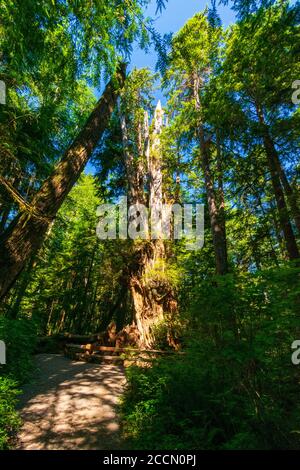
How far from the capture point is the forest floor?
4414 mm

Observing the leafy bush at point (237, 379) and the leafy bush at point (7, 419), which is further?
the leafy bush at point (7, 419)

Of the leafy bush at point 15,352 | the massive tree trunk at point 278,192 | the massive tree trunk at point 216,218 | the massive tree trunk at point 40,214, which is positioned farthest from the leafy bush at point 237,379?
the massive tree trunk at point 216,218

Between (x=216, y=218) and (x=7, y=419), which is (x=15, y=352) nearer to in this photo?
(x=7, y=419)

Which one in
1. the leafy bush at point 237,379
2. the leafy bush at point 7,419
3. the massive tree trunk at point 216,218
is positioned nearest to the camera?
the leafy bush at point 237,379

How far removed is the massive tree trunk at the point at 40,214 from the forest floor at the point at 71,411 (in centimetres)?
286

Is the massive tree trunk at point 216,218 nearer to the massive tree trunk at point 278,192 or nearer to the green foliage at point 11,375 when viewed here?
the massive tree trunk at point 278,192

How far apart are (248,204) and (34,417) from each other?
8.21 metres

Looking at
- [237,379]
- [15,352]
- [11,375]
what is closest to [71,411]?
[11,375]

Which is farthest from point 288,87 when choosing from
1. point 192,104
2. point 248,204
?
point 192,104

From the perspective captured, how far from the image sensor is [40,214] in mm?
3348

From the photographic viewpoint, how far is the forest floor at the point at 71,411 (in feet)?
14.5

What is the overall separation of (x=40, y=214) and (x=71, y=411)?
14.1 ft

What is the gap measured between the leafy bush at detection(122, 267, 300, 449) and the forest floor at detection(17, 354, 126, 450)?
0.59 metres

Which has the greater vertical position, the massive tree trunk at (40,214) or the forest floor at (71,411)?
the massive tree trunk at (40,214)
